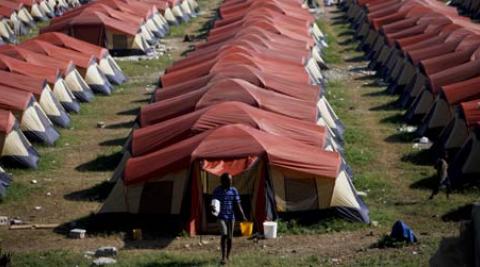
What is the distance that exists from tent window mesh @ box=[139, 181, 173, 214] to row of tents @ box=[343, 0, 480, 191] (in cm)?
691

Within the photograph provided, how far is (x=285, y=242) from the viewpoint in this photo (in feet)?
65.5

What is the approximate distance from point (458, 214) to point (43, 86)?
622 inches

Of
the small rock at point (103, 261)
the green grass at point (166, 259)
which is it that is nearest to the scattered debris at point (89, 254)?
the green grass at point (166, 259)

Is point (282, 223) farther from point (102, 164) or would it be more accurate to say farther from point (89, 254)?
point (102, 164)

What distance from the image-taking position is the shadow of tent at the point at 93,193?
24064 mm

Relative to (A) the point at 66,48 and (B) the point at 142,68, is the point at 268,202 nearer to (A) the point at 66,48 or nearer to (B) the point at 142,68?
(A) the point at 66,48

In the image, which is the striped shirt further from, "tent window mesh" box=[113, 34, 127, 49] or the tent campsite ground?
"tent window mesh" box=[113, 34, 127, 49]

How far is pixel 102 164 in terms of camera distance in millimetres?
27656

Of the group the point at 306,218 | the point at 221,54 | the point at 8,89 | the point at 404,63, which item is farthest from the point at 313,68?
the point at 306,218

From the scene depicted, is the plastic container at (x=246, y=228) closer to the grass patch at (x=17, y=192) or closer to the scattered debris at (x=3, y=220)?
the scattered debris at (x=3, y=220)

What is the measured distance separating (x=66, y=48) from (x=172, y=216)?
19995 mm

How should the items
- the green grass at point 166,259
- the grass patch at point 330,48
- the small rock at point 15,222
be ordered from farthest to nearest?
the grass patch at point 330,48 < the small rock at point 15,222 < the green grass at point 166,259

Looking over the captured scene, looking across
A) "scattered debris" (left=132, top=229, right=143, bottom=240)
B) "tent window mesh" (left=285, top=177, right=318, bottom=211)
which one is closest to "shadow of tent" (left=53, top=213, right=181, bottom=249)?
"scattered debris" (left=132, top=229, right=143, bottom=240)

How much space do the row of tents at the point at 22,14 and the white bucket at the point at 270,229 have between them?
33.7 metres
